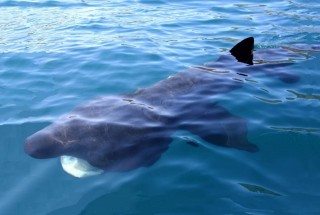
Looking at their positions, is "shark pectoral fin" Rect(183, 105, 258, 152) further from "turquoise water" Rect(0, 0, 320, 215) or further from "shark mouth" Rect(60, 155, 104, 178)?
"shark mouth" Rect(60, 155, 104, 178)

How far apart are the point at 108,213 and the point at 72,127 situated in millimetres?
1680

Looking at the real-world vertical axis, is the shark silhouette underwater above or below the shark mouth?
above

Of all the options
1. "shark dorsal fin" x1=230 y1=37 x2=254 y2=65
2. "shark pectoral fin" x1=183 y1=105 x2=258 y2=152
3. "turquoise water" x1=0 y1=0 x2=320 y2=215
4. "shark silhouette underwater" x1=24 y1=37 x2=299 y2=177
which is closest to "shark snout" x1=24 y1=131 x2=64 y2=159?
"shark silhouette underwater" x1=24 y1=37 x2=299 y2=177

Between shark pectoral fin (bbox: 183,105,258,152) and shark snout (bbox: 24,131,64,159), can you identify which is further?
shark pectoral fin (bbox: 183,105,258,152)

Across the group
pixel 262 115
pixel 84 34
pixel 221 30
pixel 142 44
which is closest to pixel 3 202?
pixel 262 115

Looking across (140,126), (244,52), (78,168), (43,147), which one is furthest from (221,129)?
(244,52)

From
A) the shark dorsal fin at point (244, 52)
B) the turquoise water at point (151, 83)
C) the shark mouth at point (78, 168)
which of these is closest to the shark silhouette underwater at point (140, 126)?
the shark mouth at point (78, 168)

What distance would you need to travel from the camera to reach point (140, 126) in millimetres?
6043

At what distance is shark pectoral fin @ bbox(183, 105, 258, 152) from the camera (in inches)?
229

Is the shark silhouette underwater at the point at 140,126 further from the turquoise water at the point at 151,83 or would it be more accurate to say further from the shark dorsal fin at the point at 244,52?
the shark dorsal fin at the point at 244,52

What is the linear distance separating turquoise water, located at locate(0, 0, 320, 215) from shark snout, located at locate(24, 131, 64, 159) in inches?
4.9

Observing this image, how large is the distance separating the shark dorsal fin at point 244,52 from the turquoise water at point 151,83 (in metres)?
0.66

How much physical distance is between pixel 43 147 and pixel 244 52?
4.83m

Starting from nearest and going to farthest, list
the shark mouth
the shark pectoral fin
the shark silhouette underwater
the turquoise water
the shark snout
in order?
the turquoise water → the shark mouth → the shark silhouette underwater → the shark snout → the shark pectoral fin
